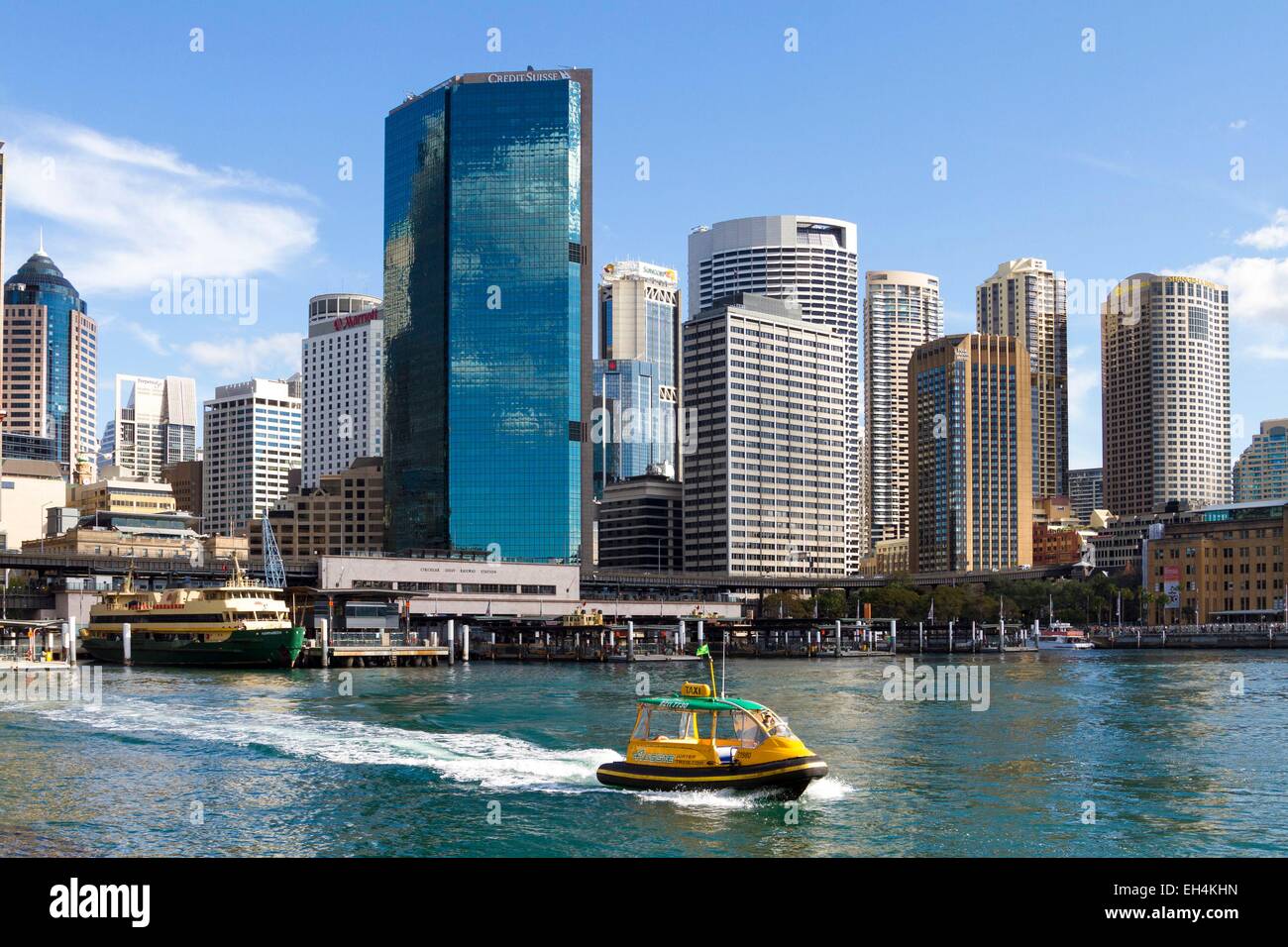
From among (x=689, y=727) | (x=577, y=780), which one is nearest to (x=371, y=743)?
(x=577, y=780)

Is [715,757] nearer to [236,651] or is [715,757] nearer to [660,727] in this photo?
[660,727]

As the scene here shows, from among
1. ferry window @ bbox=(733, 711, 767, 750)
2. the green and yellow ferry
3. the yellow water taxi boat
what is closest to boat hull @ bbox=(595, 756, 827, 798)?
the yellow water taxi boat

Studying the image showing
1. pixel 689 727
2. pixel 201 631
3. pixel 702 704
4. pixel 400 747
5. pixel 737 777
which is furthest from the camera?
pixel 201 631

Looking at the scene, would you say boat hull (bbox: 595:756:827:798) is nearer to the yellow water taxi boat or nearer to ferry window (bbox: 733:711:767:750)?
the yellow water taxi boat

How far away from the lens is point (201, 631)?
14338 cm

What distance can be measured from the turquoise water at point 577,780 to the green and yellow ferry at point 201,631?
136 feet

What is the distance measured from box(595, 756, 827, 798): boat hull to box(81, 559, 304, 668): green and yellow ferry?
99126 mm

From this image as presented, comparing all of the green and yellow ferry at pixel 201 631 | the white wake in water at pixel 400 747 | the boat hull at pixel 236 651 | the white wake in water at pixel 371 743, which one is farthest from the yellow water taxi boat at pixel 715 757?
the green and yellow ferry at pixel 201 631

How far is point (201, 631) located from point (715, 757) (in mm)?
106541

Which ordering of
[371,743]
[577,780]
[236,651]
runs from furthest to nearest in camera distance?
[236,651] → [371,743] → [577,780]

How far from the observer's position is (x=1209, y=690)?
110 metres

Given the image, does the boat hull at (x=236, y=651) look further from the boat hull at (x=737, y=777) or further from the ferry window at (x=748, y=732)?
the ferry window at (x=748, y=732)
